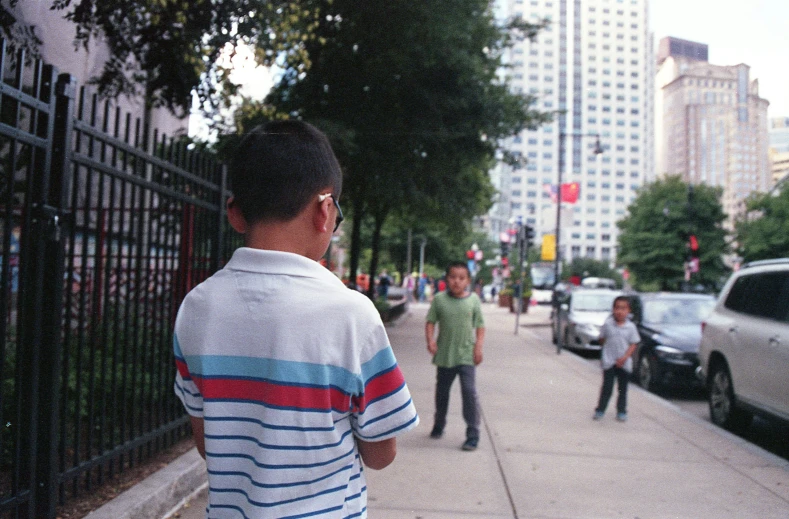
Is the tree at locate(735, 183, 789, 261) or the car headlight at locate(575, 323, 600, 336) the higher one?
the tree at locate(735, 183, 789, 261)

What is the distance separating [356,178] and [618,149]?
153m

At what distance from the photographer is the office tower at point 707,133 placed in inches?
685

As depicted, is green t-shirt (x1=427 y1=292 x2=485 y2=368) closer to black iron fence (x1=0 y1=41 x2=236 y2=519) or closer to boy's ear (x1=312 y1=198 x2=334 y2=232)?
black iron fence (x1=0 y1=41 x2=236 y2=519)

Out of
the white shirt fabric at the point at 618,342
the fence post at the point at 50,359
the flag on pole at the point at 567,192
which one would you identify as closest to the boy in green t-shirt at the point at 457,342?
the white shirt fabric at the point at 618,342

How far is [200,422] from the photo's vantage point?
1783 mm

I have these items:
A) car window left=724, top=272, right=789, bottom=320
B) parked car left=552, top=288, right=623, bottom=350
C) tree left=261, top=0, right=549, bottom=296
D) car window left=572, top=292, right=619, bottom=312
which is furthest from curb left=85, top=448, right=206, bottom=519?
car window left=572, top=292, right=619, bottom=312

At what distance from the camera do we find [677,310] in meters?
11.4

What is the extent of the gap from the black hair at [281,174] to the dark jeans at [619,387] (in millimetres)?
7038

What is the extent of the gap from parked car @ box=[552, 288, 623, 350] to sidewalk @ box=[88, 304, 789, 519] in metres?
6.52

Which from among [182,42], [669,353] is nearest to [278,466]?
[182,42]

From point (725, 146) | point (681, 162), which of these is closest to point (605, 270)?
point (681, 162)

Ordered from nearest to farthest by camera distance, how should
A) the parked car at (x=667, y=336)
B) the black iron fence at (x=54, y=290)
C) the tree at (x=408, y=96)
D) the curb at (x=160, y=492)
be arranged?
the black iron fence at (x=54, y=290) → the curb at (x=160, y=492) → the parked car at (x=667, y=336) → the tree at (x=408, y=96)

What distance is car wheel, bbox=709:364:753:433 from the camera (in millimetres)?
7367

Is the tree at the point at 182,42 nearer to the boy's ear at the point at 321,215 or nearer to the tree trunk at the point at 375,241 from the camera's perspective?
the boy's ear at the point at 321,215
